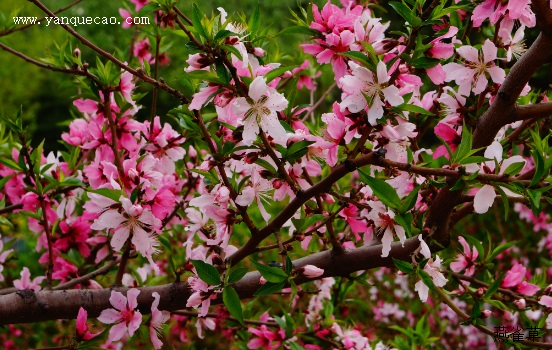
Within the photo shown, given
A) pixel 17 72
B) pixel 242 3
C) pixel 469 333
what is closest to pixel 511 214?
pixel 469 333

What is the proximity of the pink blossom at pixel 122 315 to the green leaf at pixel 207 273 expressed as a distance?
14.4 inches

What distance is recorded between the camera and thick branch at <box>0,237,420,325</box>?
4.82 feet

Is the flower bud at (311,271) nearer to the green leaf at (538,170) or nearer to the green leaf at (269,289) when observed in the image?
the green leaf at (269,289)

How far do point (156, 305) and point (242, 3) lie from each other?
52.3 feet

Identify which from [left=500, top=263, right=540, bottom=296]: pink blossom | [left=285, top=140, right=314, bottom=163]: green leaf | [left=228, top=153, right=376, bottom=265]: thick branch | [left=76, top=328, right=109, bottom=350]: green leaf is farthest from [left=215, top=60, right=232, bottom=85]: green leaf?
[left=500, top=263, right=540, bottom=296]: pink blossom

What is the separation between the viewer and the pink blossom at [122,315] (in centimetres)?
145

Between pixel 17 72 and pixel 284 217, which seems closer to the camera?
pixel 284 217

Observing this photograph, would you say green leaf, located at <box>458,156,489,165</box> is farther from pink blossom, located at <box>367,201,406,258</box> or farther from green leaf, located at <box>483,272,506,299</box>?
green leaf, located at <box>483,272,506,299</box>

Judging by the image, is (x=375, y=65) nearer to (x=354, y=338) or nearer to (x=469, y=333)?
(x=354, y=338)

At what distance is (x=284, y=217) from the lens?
1276 mm

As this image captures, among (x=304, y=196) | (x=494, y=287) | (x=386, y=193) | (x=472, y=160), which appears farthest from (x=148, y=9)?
(x=494, y=287)

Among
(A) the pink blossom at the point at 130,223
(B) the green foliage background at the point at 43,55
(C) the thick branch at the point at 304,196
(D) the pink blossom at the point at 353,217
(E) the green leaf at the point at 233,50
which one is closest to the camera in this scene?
(E) the green leaf at the point at 233,50

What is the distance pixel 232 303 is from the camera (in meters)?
1.17

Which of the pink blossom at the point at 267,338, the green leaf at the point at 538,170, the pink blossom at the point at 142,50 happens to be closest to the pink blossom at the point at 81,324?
the pink blossom at the point at 267,338
